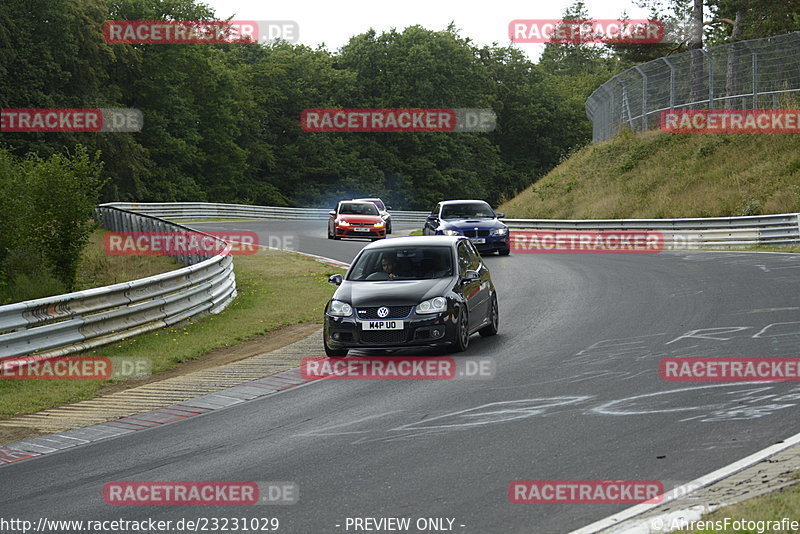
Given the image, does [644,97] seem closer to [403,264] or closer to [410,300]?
[403,264]

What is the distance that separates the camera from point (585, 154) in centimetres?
5019

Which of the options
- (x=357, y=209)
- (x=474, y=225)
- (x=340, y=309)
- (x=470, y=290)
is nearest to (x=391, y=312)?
(x=340, y=309)

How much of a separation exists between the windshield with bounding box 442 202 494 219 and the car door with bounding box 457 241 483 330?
13876 mm

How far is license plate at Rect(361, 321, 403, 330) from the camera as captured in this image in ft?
39.6

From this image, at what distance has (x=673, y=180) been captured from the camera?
39656mm

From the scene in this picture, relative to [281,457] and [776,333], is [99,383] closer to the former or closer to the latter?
[281,457]

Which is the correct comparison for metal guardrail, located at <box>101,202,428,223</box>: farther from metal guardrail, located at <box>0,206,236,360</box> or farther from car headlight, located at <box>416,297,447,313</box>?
car headlight, located at <box>416,297,447,313</box>

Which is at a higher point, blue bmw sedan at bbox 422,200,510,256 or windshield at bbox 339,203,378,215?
windshield at bbox 339,203,378,215

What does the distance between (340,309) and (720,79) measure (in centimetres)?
2856

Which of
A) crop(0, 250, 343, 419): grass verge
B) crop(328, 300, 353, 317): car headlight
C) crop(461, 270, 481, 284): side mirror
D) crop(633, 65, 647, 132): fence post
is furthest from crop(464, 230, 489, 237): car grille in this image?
crop(633, 65, 647, 132): fence post

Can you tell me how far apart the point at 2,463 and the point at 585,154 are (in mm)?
44447

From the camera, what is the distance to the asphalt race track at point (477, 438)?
6414mm

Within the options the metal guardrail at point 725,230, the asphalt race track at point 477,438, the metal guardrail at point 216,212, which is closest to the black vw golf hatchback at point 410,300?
the asphalt race track at point 477,438

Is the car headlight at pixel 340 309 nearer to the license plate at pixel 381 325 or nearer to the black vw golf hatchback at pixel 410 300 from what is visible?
the black vw golf hatchback at pixel 410 300
